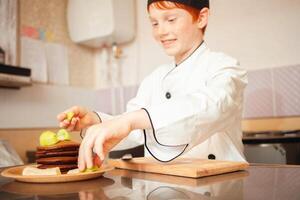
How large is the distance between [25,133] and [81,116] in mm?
1414

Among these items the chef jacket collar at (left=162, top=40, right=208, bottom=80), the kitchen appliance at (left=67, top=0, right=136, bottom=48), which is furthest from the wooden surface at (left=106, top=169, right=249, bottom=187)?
the kitchen appliance at (left=67, top=0, right=136, bottom=48)

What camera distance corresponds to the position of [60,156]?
0.71 m

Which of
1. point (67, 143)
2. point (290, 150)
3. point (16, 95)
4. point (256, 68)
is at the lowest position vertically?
point (290, 150)

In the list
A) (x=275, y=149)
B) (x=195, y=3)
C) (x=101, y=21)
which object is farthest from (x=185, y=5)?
(x=101, y=21)

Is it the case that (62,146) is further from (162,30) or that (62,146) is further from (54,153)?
(162,30)

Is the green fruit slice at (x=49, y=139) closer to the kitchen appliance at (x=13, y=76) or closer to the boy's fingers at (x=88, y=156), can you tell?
the boy's fingers at (x=88, y=156)

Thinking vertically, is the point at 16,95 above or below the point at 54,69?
below

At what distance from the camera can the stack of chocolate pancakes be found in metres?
0.70

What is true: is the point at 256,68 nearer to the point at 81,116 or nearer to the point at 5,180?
the point at 81,116

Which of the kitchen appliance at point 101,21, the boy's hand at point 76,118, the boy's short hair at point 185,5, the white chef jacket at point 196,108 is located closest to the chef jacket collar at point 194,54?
the white chef jacket at point 196,108

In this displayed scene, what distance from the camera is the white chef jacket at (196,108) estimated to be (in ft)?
2.31

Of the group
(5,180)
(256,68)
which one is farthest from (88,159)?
(256,68)

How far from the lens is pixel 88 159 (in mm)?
656

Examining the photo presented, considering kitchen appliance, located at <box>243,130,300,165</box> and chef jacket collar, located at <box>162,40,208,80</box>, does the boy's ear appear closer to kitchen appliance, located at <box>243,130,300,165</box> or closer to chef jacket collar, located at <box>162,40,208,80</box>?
chef jacket collar, located at <box>162,40,208,80</box>
